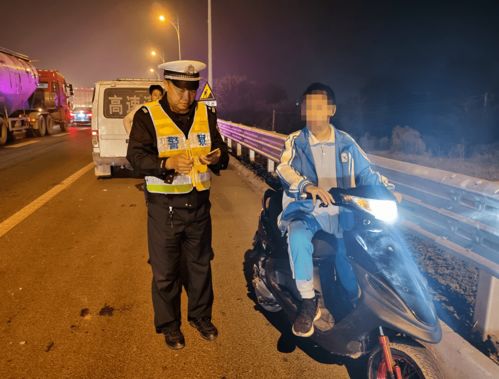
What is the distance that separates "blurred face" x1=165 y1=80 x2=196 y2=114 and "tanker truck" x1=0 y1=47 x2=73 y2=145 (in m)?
18.6

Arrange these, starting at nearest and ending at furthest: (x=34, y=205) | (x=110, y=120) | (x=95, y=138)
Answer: (x=34, y=205) → (x=110, y=120) → (x=95, y=138)

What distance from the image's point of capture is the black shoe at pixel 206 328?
3.53 metres

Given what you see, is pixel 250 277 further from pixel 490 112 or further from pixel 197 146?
pixel 490 112

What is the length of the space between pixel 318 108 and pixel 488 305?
183cm

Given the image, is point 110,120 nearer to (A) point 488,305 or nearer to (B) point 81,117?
(A) point 488,305

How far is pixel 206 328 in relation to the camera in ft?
11.7

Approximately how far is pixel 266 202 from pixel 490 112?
1742cm

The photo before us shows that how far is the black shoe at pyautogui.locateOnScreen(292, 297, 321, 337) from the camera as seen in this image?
9.46ft

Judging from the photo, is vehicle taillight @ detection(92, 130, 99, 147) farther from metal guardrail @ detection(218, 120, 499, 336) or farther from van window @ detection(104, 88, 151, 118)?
metal guardrail @ detection(218, 120, 499, 336)

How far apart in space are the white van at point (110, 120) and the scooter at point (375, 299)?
308 inches

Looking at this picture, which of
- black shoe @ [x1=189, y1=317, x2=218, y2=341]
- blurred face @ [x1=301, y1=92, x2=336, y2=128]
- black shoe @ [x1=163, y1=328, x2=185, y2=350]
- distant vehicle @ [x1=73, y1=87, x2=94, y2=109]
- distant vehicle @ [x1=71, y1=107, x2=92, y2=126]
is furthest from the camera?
distant vehicle @ [x1=73, y1=87, x2=94, y2=109]

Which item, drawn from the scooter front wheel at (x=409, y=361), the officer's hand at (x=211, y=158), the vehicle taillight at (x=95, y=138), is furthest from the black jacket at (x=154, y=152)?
the vehicle taillight at (x=95, y=138)

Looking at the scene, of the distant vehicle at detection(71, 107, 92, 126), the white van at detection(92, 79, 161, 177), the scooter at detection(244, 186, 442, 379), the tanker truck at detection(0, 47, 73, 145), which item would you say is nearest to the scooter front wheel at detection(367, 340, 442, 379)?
the scooter at detection(244, 186, 442, 379)

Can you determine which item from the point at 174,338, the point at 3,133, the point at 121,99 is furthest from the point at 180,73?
the point at 3,133
